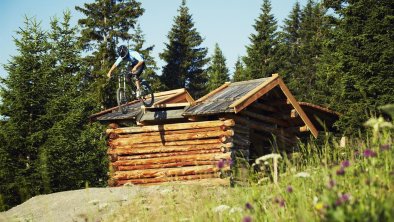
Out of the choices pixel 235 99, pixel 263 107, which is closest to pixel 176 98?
pixel 263 107

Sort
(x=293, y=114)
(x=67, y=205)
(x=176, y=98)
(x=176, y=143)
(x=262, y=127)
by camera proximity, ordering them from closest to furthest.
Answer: (x=67, y=205) < (x=176, y=143) < (x=293, y=114) < (x=262, y=127) < (x=176, y=98)

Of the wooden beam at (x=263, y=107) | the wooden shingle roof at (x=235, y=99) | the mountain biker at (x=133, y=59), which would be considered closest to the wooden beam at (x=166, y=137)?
the wooden shingle roof at (x=235, y=99)

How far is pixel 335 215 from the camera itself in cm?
257

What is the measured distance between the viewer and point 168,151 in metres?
14.3

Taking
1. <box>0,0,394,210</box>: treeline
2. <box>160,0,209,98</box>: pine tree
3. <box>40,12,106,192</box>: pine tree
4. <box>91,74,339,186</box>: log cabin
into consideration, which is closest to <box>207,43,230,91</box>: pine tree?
<box>160,0,209,98</box>: pine tree

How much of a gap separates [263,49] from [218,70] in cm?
1167

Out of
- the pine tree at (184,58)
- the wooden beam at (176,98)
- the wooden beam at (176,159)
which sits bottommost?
the wooden beam at (176,159)

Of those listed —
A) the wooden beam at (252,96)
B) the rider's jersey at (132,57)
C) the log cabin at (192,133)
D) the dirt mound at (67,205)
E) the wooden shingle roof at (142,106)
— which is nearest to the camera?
the dirt mound at (67,205)

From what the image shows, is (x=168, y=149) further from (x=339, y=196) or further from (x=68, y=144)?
(x=339, y=196)

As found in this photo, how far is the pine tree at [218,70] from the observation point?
4603 cm

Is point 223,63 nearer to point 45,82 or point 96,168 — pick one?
point 96,168

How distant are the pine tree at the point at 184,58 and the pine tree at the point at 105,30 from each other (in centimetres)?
733

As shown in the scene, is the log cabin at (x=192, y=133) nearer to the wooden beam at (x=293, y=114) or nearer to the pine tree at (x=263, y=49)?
the wooden beam at (x=293, y=114)

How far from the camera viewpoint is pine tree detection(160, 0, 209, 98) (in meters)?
35.9
